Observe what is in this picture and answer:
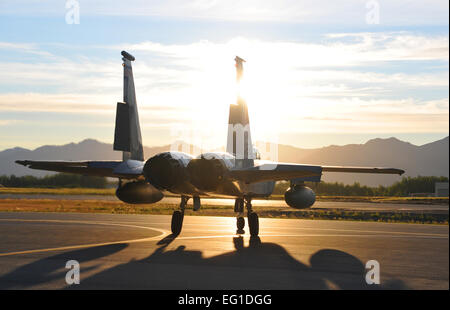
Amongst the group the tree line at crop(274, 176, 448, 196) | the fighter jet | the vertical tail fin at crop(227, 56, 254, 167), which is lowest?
the tree line at crop(274, 176, 448, 196)

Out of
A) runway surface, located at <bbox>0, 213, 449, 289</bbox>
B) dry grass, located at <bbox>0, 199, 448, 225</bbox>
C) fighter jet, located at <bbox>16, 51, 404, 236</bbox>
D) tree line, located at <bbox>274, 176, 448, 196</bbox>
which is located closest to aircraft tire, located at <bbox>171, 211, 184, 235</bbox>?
fighter jet, located at <bbox>16, 51, 404, 236</bbox>

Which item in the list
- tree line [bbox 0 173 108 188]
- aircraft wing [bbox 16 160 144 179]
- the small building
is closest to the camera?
aircraft wing [bbox 16 160 144 179]

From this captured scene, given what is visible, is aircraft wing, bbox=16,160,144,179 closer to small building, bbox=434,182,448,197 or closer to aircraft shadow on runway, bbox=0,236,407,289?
aircraft shadow on runway, bbox=0,236,407,289

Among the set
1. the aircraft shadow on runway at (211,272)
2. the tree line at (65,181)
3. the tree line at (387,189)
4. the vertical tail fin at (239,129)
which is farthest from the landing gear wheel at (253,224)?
the tree line at (387,189)

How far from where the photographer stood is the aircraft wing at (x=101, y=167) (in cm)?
1955

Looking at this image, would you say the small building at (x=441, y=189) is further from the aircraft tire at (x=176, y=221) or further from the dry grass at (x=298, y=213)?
the aircraft tire at (x=176, y=221)

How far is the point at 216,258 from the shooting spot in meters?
14.8

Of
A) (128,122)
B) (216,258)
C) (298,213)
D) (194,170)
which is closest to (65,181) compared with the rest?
(298,213)

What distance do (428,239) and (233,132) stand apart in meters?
8.46

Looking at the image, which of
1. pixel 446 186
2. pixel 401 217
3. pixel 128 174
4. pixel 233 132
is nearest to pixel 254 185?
pixel 233 132

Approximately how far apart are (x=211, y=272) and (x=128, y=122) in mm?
9970

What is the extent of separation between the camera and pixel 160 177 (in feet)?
57.6

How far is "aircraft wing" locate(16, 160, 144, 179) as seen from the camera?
1955 centimetres
